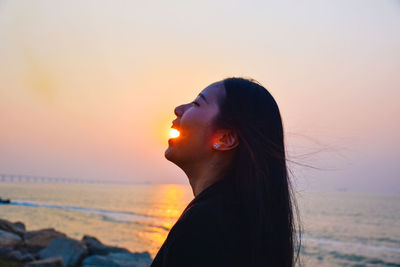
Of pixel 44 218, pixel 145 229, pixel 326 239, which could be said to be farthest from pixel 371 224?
pixel 44 218

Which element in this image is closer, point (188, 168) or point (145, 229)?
point (188, 168)

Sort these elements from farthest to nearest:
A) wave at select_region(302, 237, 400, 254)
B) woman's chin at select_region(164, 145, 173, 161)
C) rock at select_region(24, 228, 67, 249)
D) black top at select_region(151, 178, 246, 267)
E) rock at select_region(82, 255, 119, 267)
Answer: wave at select_region(302, 237, 400, 254) < rock at select_region(24, 228, 67, 249) < rock at select_region(82, 255, 119, 267) < woman's chin at select_region(164, 145, 173, 161) < black top at select_region(151, 178, 246, 267)

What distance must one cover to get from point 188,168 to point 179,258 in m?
0.62

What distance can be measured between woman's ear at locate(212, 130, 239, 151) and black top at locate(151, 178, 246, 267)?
0.33 metres

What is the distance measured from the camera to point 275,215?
74.0 inches

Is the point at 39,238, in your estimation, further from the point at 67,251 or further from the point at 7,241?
the point at 67,251

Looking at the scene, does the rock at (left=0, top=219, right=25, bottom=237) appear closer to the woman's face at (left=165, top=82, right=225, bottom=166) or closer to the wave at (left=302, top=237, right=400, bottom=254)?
the woman's face at (left=165, top=82, right=225, bottom=166)

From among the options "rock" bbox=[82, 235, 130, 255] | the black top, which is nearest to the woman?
the black top

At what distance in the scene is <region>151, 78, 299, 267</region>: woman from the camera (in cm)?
157

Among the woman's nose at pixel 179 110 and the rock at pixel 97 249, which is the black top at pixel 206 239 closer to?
the woman's nose at pixel 179 110

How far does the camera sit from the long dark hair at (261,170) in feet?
5.84

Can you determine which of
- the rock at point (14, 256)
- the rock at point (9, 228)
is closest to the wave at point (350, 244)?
the rock at point (9, 228)

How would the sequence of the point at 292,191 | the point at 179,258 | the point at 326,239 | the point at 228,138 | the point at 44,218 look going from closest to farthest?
the point at 179,258, the point at 228,138, the point at 292,191, the point at 326,239, the point at 44,218

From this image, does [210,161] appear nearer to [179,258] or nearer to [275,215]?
[275,215]
